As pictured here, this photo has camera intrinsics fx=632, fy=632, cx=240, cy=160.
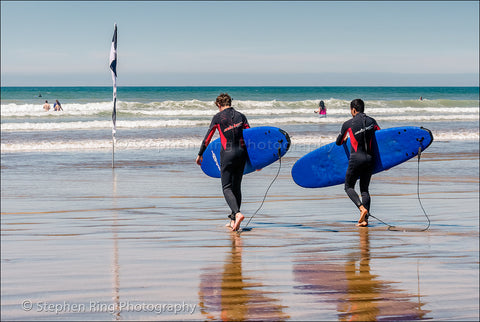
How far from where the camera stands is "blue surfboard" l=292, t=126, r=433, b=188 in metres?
7.56

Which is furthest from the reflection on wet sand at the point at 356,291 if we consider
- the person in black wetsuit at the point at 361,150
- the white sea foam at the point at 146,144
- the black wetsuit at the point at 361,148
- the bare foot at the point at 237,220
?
the white sea foam at the point at 146,144

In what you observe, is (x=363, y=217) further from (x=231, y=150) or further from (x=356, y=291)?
(x=356, y=291)

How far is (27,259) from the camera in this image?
5.13 metres

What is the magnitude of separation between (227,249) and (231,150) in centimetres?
135

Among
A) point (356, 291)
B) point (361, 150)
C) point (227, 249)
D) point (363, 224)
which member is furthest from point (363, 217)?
point (356, 291)

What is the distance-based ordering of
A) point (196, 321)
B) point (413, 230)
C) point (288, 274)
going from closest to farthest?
point (196, 321) → point (288, 274) → point (413, 230)

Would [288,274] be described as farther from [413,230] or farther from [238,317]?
[413,230]

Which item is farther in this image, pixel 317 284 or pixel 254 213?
pixel 254 213

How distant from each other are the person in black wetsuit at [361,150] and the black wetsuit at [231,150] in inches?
44.1

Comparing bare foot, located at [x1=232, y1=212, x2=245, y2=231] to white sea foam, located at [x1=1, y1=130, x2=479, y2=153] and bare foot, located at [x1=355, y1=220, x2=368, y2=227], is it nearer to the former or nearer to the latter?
bare foot, located at [x1=355, y1=220, x2=368, y2=227]

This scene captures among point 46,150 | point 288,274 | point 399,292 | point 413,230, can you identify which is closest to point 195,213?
point 413,230

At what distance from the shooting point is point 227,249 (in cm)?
571

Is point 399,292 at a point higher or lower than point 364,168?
lower

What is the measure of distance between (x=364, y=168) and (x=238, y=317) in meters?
3.56
